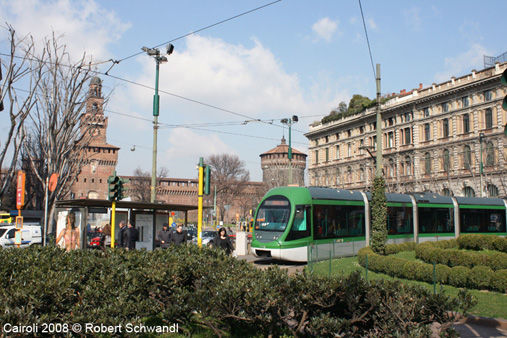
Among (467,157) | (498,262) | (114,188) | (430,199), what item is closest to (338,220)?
(430,199)

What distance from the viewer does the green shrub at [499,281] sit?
11547 mm

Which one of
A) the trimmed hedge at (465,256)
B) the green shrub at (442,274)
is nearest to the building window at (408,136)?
the trimmed hedge at (465,256)

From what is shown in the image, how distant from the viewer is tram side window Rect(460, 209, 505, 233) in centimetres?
2603

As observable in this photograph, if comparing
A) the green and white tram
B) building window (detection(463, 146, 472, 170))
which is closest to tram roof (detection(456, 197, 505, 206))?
the green and white tram

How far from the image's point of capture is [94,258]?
7422 mm

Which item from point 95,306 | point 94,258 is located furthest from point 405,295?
point 94,258

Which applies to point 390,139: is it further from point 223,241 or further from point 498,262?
point 223,241

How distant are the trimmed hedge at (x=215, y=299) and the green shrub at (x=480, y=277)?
7.34m

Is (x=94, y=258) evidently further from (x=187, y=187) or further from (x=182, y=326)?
(x=187, y=187)

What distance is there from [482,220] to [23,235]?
2465 cm

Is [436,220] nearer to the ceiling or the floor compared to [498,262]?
nearer to the ceiling

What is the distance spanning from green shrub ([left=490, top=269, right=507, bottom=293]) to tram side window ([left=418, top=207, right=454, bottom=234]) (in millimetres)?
12322

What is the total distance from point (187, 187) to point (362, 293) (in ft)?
280

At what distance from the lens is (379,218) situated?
18.5 metres
